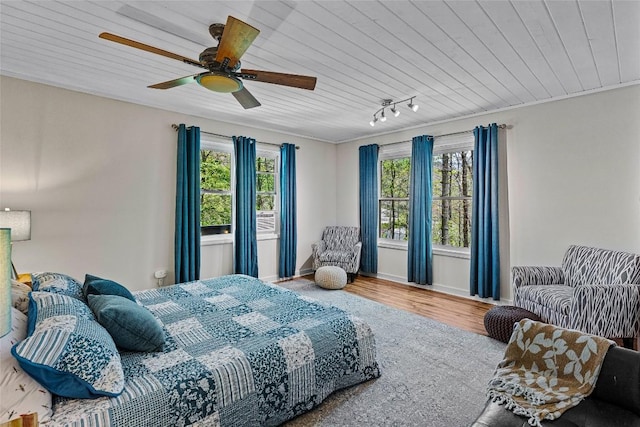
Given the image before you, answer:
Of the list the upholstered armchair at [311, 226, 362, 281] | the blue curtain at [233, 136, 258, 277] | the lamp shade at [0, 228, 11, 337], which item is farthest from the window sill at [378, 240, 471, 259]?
the lamp shade at [0, 228, 11, 337]

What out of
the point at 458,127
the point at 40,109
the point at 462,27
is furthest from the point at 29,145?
the point at 458,127

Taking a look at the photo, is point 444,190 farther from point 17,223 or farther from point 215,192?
point 17,223

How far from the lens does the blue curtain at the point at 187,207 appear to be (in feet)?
13.6

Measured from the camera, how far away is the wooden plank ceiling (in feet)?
6.59

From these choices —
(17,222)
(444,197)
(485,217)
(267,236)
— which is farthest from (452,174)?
(17,222)

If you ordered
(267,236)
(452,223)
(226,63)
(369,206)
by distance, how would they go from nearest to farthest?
1. (226,63)
2. (452,223)
3. (267,236)
4. (369,206)

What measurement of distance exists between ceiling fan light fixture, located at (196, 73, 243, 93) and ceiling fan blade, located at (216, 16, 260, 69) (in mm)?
101

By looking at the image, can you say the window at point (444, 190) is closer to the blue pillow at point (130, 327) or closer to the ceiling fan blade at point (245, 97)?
the ceiling fan blade at point (245, 97)

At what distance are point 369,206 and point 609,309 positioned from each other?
3565mm

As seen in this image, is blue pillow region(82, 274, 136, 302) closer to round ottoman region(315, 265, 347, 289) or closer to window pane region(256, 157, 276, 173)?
round ottoman region(315, 265, 347, 289)

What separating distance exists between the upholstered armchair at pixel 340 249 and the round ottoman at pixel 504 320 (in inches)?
96.0

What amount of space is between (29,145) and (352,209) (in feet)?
15.3

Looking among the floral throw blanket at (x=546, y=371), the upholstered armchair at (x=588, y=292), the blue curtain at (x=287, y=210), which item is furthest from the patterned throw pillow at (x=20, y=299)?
the upholstered armchair at (x=588, y=292)

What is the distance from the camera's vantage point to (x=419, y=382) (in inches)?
93.6
